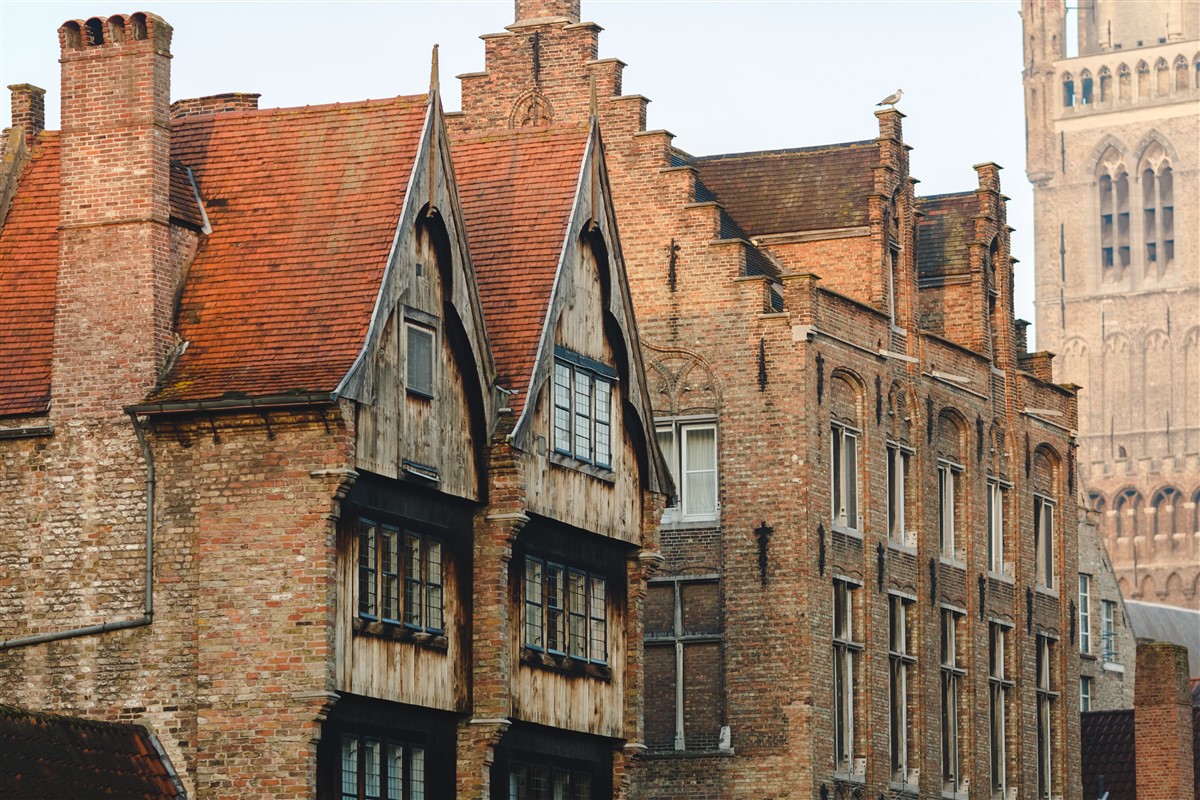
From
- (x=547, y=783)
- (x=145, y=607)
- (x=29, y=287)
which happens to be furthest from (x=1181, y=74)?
(x=145, y=607)

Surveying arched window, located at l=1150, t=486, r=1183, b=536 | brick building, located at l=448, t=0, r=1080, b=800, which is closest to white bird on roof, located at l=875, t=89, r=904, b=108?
brick building, located at l=448, t=0, r=1080, b=800

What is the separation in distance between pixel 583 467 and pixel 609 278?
2.97m

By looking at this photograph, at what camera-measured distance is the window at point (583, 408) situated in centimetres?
4028

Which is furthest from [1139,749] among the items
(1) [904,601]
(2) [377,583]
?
(2) [377,583]

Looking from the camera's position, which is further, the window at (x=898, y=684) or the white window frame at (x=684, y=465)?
the window at (x=898, y=684)

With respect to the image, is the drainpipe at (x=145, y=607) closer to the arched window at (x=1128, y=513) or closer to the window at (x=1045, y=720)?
the window at (x=1045, y=720)

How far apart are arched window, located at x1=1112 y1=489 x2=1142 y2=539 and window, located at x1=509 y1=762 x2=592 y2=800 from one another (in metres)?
114

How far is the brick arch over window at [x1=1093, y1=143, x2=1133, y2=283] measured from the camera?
172500 mm

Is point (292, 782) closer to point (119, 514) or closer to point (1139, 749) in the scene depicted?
point (119, 514)

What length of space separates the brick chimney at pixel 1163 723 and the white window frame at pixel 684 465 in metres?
13.8

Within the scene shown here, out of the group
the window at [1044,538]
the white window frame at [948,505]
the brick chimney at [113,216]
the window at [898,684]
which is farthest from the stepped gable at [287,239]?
the window at [1044,538]

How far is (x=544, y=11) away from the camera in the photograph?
52.5 meters

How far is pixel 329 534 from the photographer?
35.5 m

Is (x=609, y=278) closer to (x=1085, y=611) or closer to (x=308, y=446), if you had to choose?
(x=308, y=446)
